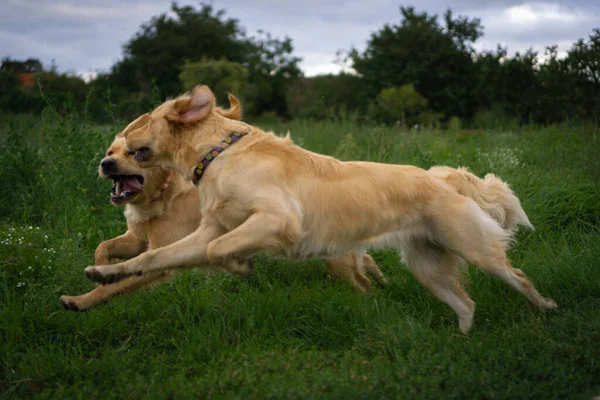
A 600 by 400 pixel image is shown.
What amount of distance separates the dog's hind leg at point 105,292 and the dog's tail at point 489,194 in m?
2.54

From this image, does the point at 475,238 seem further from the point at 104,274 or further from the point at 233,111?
the point at 104,274

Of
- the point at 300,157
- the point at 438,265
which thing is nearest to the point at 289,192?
the point at 300,157

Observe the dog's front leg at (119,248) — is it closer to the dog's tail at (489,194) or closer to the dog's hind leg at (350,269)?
the dog's hind leg at (350,269)

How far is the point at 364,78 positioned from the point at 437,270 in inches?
823

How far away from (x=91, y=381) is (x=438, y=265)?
2.93 meters

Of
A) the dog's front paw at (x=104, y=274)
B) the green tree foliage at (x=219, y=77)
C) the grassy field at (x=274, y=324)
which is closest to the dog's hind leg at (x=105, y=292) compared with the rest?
the grassy field at (x=274, y=324)

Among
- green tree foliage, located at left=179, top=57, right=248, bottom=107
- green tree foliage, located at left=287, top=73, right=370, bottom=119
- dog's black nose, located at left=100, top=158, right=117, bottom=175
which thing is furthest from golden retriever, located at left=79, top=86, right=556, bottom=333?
green tree foliage, located at left=179, top=57, right=248, bottom=107

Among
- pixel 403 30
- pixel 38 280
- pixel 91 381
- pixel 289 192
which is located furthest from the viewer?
pixel 403 30

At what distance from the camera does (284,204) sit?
167 inches

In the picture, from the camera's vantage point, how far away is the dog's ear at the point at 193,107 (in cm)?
451

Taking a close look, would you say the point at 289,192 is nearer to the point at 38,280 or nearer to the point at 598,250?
the point at 38,280

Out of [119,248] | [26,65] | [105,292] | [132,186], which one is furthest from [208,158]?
[26,65]

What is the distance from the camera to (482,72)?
21719 mm

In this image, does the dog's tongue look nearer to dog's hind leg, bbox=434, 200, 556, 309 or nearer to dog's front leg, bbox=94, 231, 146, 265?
dog's front leg, bbox=94, 231, 146, 265
